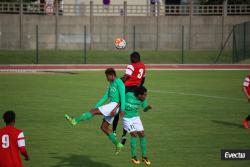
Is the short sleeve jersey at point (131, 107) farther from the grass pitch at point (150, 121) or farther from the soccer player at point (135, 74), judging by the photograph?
the soccer player at point (135, 74)

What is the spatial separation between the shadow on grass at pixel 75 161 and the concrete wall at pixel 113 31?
37896 mm

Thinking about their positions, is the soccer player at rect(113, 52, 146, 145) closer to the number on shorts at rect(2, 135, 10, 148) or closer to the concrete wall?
the number on shorts at rect(2, 135, 10, 148)

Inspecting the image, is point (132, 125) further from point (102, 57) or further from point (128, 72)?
point (102, 57)

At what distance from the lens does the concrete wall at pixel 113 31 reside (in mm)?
52375

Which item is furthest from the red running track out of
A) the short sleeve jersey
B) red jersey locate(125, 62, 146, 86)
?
the short sleeve jersey

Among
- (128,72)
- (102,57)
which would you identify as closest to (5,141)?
(128,72)

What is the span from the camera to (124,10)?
180ft

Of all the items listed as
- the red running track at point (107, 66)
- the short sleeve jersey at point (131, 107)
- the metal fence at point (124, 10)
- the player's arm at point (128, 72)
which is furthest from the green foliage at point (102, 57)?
the short sleeve jersey at point (131, 107)

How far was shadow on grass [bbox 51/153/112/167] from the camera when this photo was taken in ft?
45.9

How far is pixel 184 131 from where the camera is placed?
1848 centimetres

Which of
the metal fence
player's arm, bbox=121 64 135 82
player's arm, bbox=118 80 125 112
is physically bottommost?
player's arm, bbox=118 80 125 112

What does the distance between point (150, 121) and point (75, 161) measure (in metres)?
6.47

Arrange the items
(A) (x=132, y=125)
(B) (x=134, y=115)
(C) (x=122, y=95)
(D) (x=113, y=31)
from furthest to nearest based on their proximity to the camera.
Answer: (D) (x=113, y=31), (C) (x=122, y=95), (B) (x=134, y=115), (A) (x=132, y=125)

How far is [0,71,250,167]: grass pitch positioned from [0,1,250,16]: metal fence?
19.2 m
